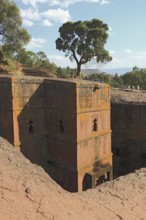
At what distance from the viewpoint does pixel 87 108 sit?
14.0 meters

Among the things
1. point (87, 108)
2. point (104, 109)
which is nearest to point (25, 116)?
point (87, 108)

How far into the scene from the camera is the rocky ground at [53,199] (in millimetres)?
5094

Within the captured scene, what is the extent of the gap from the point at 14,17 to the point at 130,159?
12999mm

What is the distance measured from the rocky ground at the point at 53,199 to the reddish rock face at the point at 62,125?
6639 mm

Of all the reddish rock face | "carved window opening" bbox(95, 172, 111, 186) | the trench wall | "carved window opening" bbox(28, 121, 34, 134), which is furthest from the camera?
the trench wall

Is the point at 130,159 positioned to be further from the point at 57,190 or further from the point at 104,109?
the point at 57,190

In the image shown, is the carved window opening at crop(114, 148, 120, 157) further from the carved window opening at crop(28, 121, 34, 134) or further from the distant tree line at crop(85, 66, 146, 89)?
the distant tree line at crop(85, 66, 146, 89)

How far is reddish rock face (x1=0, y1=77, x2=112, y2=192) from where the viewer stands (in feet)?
44.3

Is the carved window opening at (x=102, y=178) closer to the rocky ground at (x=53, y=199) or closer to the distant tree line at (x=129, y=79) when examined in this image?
the rocky ground at (x=53, y=199)

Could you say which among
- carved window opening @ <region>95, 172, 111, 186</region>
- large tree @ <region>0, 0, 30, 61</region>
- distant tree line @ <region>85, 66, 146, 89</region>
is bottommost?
carved window opening @ <region>95, 172, 111, 186</region>

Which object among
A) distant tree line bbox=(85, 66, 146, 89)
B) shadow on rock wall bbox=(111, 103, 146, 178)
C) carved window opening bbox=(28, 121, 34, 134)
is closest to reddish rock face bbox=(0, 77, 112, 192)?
carved window opening bbox=(28, 121, 34, 134)

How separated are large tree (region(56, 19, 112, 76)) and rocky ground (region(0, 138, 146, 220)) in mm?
22967

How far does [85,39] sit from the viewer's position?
28.8 m

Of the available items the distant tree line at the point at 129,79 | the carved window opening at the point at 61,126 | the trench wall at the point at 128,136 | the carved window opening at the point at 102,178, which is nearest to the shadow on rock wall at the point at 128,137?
the trench wall at the point at 128,136
